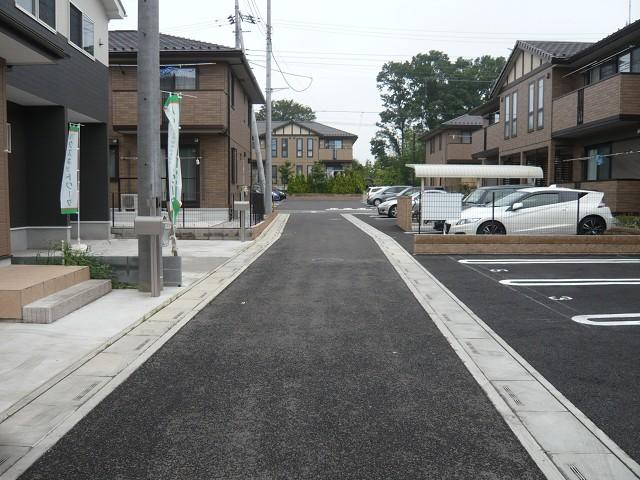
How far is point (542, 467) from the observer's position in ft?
12.7

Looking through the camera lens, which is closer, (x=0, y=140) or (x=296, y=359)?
(x=296, y=359)

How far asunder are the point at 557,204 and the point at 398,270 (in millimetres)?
6608

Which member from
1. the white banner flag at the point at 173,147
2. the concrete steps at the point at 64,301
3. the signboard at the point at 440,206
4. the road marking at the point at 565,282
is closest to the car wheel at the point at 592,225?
the signboard at the point at 440,206

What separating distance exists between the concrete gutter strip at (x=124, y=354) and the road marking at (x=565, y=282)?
5.05 metres

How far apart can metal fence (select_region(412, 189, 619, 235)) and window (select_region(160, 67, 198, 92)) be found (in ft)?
Answer: 33.9

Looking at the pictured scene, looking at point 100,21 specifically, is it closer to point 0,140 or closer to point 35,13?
point 35,13

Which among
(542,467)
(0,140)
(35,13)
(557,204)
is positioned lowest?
(542,467)

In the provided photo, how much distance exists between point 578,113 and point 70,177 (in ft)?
58.0

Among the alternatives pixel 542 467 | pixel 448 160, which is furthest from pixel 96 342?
pixel 448 160

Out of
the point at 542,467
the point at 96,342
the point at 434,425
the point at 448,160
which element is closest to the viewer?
the point at 542,467

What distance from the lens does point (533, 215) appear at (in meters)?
17.0

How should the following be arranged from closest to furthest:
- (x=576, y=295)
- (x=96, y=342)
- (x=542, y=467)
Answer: (x=542, y=467) → (x=96, y=342) → (x=576, y=295)

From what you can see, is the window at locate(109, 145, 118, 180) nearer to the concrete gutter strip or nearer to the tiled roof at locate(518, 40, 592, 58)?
the concrete gutter strip

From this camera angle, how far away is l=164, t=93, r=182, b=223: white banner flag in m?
11.8
